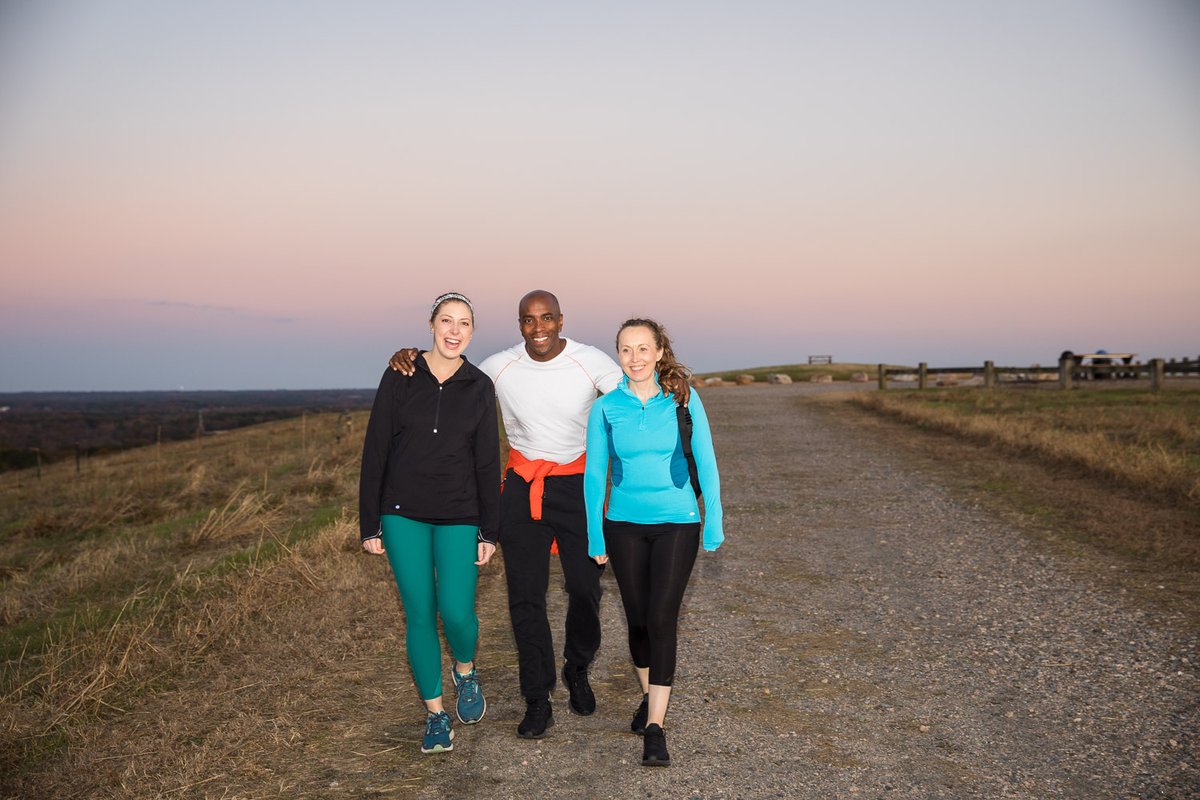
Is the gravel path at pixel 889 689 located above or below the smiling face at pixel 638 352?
below

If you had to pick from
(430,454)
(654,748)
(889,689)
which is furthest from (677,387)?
(889,689)

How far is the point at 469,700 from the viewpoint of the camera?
447cm

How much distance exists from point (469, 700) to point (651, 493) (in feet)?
4.90

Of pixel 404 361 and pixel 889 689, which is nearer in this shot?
pixel 404 361

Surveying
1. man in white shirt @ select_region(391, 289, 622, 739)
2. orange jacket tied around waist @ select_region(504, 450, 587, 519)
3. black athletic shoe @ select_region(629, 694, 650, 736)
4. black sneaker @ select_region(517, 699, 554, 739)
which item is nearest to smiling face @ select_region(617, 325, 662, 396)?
man in white shirt @ select_region(391, 289, 622, 739)

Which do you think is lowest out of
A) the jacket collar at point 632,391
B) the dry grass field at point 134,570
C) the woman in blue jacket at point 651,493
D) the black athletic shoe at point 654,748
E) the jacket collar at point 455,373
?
the dry grass field at point 134,570

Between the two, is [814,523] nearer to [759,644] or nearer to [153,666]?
[759,644]

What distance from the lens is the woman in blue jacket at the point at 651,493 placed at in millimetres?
4047

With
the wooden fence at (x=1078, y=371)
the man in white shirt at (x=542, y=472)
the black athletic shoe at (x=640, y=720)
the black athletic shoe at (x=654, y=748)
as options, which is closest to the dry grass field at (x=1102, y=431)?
the wooden fence at (x=1078, y=371)

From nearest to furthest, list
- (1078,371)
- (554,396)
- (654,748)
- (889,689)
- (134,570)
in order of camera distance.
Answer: (654,748) < (554,396) < (889,689) < (134,570) < (1078,371)

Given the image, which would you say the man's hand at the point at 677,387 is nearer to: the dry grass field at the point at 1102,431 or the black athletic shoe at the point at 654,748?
the black athletic shoe at the point at 654,748

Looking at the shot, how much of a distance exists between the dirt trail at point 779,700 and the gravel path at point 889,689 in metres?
0.02

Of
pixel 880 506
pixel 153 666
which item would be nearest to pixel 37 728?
pixel 153 666

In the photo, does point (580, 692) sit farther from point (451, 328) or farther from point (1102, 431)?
point (1102, 431)
